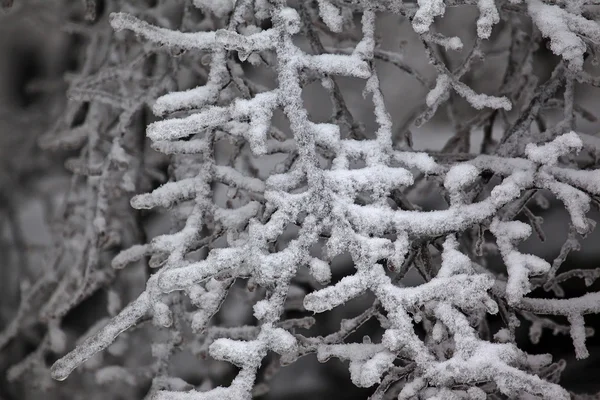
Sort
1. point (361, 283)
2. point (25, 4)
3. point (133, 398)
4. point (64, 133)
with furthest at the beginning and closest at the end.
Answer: point (133, 398) < point (25, 4) < point (64, 133) < point (361, 283)

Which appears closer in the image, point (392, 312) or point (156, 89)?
point (392, 312)

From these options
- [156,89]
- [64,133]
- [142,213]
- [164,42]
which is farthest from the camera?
[142,213]

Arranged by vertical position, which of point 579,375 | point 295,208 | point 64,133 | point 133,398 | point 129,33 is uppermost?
point 295,208

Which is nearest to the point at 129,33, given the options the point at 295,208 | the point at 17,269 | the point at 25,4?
the point at 25,4

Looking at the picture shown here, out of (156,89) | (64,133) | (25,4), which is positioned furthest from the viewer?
(25,4)

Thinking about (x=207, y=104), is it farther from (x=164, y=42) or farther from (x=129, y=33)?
(x=129, y=33)

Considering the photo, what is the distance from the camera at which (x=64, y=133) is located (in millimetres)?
1955

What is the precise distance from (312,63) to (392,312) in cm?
44

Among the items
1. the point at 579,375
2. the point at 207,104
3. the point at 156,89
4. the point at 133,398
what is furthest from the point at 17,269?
the point at 579,375

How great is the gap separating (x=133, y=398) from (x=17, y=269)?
77 cm

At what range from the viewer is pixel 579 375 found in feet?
8.73

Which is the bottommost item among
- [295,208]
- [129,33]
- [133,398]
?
[133,398]

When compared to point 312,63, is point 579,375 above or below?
below

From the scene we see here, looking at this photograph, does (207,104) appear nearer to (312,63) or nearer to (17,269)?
(312,63)
